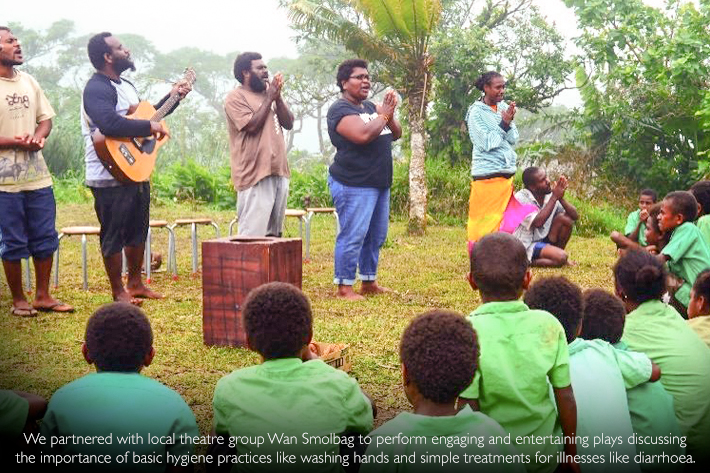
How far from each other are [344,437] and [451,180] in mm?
11882

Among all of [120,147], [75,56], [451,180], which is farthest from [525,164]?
[75,56]

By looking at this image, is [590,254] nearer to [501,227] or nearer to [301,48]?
[501,227]

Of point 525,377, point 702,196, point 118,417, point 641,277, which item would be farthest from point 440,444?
point 702,196

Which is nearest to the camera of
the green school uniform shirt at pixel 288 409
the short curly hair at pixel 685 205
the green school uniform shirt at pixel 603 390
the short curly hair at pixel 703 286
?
the green school uniform shirt at pixel 288 409

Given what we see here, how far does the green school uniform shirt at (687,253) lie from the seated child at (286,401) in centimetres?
325

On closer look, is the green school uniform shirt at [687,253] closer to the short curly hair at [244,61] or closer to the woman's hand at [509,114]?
the woman's hand at [509,114]

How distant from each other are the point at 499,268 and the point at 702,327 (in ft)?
4.09

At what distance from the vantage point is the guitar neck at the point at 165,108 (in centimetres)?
732

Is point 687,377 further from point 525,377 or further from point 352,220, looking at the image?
point 352,220

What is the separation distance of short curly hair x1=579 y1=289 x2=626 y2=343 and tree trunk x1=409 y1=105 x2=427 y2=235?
358 inches

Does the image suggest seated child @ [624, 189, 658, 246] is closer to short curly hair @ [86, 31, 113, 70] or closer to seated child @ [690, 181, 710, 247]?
seated child @ [690, 181, 710, 247]

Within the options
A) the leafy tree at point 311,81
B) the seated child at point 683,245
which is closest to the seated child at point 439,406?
the seated child at point 683,245

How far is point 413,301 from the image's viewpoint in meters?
7.43

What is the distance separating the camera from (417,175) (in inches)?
520
